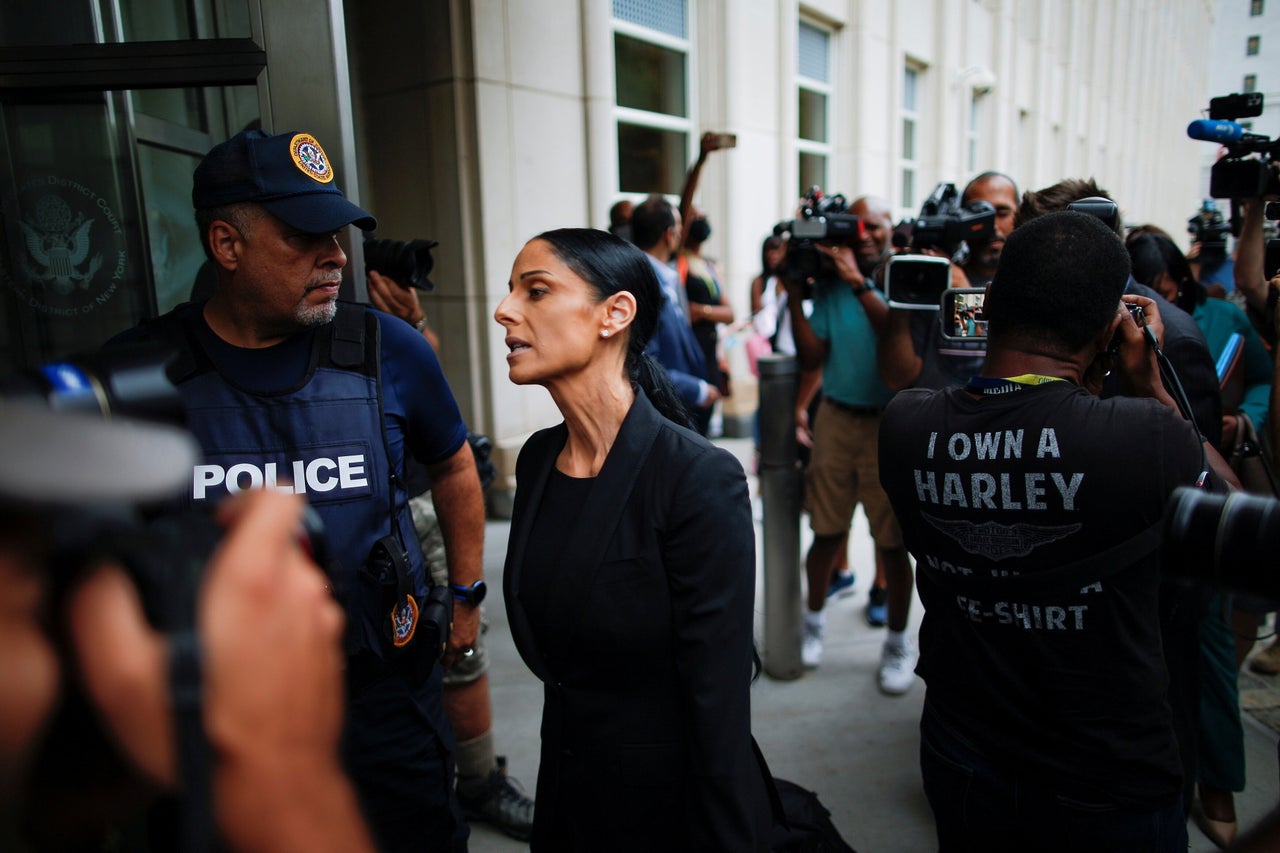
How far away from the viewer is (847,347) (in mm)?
3742

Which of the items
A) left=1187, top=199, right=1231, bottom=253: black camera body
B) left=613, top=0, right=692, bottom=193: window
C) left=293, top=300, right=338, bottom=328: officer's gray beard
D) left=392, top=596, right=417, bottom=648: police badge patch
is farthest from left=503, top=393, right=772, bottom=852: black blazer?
left=613, top=0, right=692, bottom=193: window

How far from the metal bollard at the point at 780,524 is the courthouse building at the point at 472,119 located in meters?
1.96

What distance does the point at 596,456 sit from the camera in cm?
173

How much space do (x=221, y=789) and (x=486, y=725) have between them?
2.38m

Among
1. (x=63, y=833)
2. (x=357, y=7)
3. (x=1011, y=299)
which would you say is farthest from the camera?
(x=357, y=7)

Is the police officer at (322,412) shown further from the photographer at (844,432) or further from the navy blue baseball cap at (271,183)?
the photographer at (844,432)

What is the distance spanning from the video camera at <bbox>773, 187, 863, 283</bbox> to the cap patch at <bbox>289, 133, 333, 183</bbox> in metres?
2.06

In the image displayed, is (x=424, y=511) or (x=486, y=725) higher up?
(x=424, y=511)

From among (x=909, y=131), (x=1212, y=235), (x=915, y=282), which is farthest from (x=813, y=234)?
(x=909, y=131)

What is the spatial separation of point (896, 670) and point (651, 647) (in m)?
2.47

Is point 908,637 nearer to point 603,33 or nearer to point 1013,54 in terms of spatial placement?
point 603,33

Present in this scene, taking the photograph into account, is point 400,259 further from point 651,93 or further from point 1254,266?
point 651,93

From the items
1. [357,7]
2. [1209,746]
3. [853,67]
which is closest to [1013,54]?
[853,67]

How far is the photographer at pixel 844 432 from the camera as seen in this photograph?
11.9 ft
